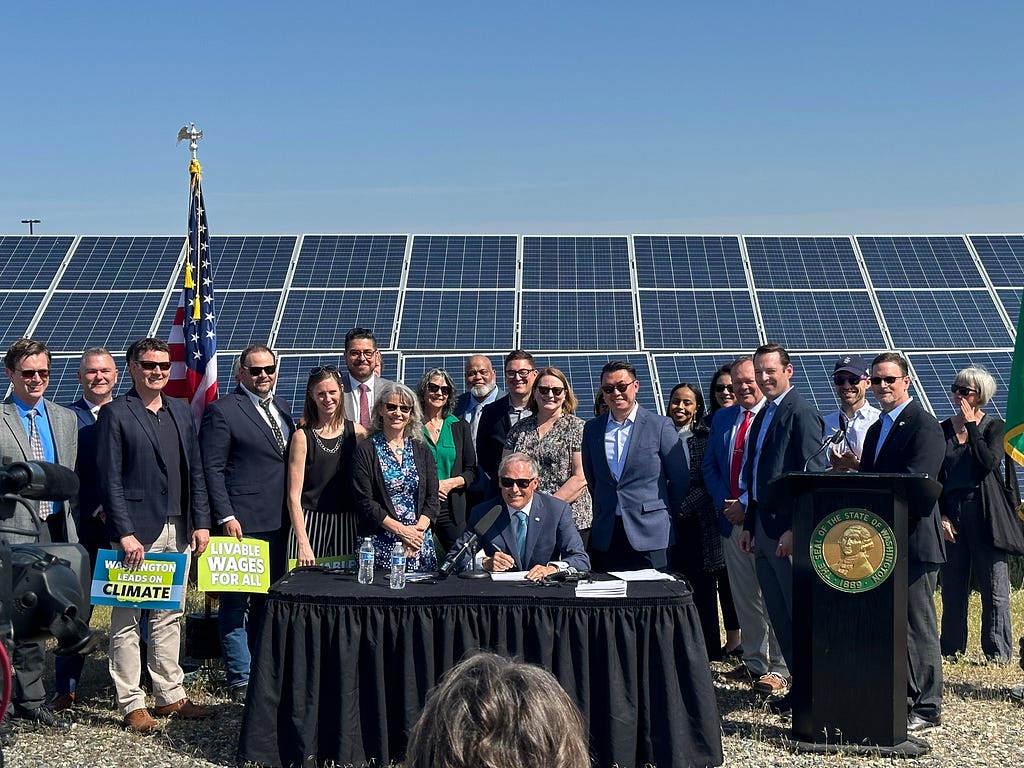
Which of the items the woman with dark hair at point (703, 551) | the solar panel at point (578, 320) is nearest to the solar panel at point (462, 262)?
the solar panel at point (578, 320)

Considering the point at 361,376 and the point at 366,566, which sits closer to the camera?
the point at 366,566

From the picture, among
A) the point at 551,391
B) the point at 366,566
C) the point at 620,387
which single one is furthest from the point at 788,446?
the point at 366,566

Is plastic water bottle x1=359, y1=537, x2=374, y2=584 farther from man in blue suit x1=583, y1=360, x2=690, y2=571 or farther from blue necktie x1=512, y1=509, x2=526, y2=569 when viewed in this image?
man in blue suit x1=583, y1=360, x2=690, y2=571

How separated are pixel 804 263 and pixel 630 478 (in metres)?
9.10

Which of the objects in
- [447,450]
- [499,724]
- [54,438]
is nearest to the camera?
[499,724]

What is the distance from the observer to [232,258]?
51.0 ft

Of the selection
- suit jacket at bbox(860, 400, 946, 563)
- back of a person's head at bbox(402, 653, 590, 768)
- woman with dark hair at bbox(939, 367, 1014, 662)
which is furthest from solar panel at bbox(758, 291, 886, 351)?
back of a person's head at bbox(402, 653, 590, 768)

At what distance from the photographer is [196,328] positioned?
28.0 ft

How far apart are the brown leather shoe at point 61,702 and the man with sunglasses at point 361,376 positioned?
2.55 metres

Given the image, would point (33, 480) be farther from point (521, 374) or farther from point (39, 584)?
point (521, 374)

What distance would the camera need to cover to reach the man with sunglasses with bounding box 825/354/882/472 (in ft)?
23.7

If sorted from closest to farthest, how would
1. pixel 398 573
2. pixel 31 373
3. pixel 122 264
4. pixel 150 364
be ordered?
pixel 398 573
pixel 150 364
pixel 31 373
pixel 122 264

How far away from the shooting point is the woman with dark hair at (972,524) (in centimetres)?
823

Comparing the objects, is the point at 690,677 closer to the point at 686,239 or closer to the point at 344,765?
the point at 344,765
